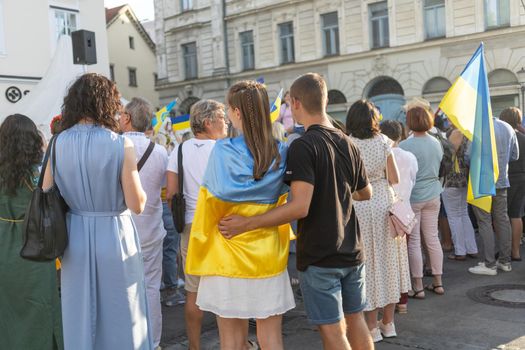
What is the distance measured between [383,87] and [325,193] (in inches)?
854

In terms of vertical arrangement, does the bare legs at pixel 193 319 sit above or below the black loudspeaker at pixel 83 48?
below

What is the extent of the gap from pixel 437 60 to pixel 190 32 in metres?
13.7

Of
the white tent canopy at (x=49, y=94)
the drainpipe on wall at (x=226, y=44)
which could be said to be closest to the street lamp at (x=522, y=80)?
the drainpipe on wall at (x=226, y=44)

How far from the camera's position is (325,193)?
9.72 feet

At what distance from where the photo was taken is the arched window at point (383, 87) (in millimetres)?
23328

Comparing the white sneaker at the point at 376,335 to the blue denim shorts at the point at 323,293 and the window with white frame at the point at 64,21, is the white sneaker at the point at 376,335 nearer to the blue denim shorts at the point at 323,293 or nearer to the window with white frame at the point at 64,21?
the blue denim shorts at the point at 323,293

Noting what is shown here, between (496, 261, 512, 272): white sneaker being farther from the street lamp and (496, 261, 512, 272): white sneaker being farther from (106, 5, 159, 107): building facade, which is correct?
(106, 5, 159, 107): building facade

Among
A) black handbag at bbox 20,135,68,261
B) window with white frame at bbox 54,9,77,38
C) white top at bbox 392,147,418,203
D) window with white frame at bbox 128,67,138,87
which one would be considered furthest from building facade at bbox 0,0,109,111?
window with white frame at bbox 128,67,138,87

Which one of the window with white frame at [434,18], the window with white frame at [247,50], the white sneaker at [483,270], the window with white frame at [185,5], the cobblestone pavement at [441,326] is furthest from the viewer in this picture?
the window with white frame at [185,5]

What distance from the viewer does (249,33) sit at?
2762cm

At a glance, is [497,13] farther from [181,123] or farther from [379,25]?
[181,123]

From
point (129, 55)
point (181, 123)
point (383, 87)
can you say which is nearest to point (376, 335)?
point (181, 123)

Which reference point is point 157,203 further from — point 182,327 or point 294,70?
point 294,70

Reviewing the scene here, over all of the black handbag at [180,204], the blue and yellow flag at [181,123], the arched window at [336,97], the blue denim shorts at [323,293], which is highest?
the arched window at [336,97]
